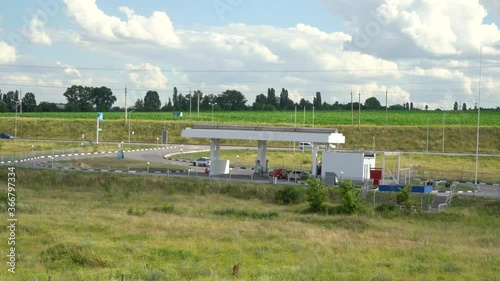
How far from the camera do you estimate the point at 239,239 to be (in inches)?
1153

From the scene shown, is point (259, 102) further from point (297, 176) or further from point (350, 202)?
point (350, 202)

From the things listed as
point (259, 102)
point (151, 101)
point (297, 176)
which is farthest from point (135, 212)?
point (151, 101)

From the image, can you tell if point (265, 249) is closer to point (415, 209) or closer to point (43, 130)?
point (415, 209)

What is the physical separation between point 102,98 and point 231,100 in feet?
104

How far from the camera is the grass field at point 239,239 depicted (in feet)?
76.2

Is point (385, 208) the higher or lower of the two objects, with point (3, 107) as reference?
lower

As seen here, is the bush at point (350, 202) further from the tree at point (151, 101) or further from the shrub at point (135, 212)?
the tree at point (151, 101)

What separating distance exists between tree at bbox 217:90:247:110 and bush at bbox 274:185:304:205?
126 metres

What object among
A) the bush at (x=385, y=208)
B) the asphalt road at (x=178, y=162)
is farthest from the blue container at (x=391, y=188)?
the asphalt road at (x=178, y=162)

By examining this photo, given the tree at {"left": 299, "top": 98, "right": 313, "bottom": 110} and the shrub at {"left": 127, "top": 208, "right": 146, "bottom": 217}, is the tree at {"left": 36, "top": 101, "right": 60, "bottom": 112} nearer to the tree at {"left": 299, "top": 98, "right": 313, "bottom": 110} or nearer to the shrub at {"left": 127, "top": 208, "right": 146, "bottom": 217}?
the tree at {"left": 299, "top": 98, "right": 313, "bottom": 110}

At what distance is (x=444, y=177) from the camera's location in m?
56.6

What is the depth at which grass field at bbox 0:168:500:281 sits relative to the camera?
23234 millimetres

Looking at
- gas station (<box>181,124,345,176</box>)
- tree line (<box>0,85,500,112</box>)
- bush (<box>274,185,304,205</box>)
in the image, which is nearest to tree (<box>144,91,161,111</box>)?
tree line (<box>0,85,500,112</box>)

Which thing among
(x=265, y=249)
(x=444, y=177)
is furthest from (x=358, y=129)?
(x=265, y=249)
